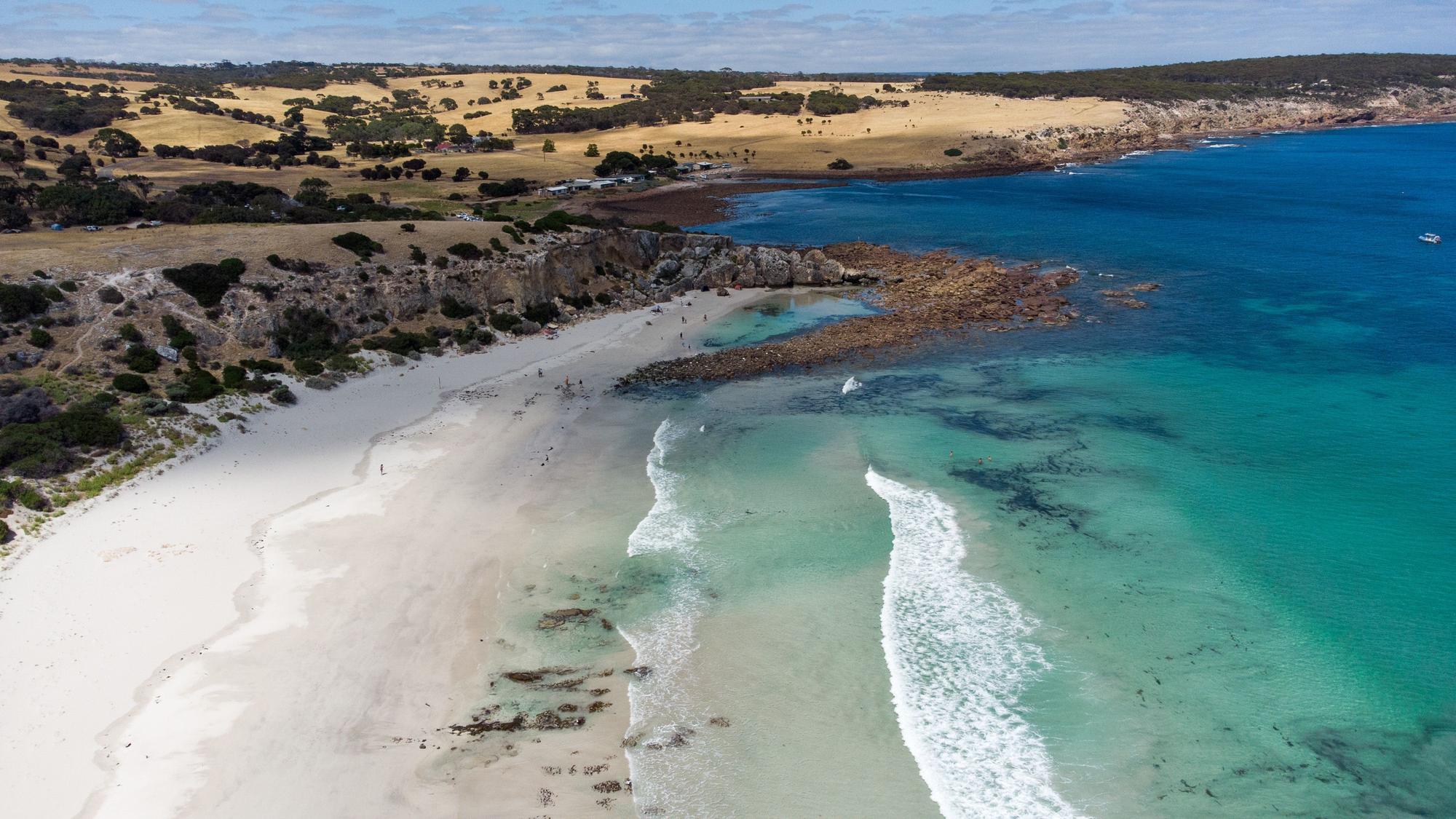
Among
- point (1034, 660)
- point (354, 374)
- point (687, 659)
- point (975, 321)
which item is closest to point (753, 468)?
point (687, 659)

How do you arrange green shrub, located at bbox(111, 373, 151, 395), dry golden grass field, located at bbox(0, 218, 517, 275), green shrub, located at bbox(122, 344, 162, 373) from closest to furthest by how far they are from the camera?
1. green shrub, located at bbox(111, 373, 151, 395)
2. green shrub, located at bbox(122, 344, 162, 373)
3. dry golden grass field, located at bbox(0, 218, 517, 275)

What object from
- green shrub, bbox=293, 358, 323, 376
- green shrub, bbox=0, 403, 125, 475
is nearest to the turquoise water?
green shrub, bbox=293, 358, 323, 376

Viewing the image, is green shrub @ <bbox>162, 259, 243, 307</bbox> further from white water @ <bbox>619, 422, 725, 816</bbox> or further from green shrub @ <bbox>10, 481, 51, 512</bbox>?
white water @ <bbox>619, 422, 725, 816</bbox>

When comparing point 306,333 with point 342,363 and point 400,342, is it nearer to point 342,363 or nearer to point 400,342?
point 342,363

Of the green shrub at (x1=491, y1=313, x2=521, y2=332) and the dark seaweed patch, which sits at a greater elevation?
the green shrub at (x1=491, y1=313, x2=521, y2=332)

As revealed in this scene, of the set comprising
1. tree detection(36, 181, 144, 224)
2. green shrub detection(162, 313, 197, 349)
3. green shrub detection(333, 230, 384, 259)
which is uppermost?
tree detection(36, 181, 144, 224)

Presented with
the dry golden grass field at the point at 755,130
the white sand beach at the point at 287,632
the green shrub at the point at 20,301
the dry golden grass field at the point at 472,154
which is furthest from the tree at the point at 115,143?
the white sand beach at the point at 287,632

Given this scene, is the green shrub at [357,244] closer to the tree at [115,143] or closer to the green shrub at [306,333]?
the green shrub at [306,333]

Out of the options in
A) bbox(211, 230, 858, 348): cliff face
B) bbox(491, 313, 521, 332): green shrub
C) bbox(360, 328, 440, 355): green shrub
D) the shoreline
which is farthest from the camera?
the shoreline
